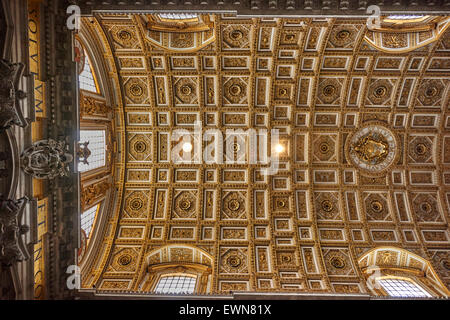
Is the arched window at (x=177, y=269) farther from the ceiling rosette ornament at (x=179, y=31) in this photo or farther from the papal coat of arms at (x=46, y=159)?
the ceiling rosette ornament at (x=179, y=31)

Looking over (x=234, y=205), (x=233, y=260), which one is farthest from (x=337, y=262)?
(x=234, y=205)

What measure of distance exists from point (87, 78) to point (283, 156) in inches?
609

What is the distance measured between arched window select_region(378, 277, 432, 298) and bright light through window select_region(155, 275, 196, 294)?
13.2m

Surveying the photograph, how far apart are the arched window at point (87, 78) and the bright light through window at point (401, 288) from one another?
2432 cm

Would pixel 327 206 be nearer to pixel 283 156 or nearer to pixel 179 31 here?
pixel 283 156

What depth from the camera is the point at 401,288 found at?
16844 mm

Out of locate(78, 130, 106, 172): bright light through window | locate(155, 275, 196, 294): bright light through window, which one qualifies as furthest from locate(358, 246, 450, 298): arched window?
locate(78, 130, 106, 172): bright light through window

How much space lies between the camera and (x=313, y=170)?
20.5m

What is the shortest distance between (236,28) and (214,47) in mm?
1957

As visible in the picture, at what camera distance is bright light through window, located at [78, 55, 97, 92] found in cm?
1603

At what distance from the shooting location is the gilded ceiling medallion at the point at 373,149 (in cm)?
1983

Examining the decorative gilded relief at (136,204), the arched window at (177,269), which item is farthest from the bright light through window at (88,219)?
the arched window at (177,269)

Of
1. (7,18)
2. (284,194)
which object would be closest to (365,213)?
(284,194)

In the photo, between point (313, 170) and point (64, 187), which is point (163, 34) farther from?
point (313, 170)
